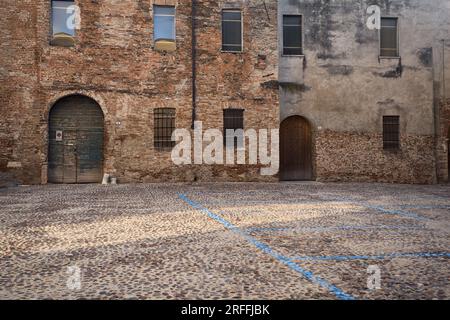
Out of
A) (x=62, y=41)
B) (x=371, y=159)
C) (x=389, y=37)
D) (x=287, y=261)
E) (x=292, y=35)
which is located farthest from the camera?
(x=389, y=37)

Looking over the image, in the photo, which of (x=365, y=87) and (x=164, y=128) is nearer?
(x=164, y=128)

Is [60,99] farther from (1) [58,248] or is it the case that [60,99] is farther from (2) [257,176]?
(1) [58,248]

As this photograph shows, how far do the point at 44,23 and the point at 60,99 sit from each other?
252 centimetres

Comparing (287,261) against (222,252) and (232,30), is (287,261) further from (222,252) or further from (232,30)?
(232,30)

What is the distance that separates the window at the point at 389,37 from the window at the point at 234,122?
6.74 meters

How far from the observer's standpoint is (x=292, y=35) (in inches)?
572

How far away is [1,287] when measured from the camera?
8.92 feet

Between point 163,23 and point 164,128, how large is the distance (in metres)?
3.82

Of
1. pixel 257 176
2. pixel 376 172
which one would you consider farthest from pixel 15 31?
pixel 376 172

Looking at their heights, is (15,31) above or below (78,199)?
above

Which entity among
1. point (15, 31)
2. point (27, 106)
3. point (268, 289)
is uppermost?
point (15, 31)

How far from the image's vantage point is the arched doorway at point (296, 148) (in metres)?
14.5

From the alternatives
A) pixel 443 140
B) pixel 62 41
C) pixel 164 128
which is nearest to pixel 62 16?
pixel 62 41

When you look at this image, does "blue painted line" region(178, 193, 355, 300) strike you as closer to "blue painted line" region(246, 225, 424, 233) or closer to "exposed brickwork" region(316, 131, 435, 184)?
"blue painted line" region(246, 225, 424, 233)
